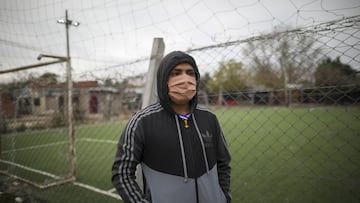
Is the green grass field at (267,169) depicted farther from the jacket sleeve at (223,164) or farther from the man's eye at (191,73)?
the man's eye at (191,73)

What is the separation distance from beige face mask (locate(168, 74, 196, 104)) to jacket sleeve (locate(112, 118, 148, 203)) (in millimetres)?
342

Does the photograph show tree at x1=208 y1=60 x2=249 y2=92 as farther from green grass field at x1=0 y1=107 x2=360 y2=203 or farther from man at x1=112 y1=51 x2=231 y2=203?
man at x1=112 y1=51 x2=231 y2=203

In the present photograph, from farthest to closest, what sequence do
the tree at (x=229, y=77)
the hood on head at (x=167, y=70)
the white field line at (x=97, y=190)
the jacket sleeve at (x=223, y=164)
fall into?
the tree at (x=229, y=77), the white field line at (x=97, y=190), the jacket sleeve at (x=223, y=164), the hood on head at (x=167, y=70)

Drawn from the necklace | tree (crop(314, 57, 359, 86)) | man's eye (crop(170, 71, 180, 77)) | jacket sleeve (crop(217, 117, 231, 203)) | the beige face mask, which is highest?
tree (crop(314, 57, 359, 86))

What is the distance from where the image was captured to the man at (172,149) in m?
1.41

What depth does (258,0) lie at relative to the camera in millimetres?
1799

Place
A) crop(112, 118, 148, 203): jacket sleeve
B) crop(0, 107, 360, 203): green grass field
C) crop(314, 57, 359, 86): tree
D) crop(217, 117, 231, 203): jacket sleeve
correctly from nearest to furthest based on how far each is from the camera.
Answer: crop(112, 118, 148, 203): jacket sleeve → crop(217, 117, 231, 203): jacket sleeve → crop(314, 57, 359, 86): tree → crop(0, 107, 360, 203): green grass field

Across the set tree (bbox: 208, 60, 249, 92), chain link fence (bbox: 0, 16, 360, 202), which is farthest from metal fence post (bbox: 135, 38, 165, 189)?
tree (bbox: 208, 60, 249, 92)

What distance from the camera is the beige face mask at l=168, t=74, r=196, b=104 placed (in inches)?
60.9

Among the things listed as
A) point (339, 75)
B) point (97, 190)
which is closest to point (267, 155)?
point (97, 190)

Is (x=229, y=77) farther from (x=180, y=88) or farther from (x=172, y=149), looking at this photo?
(x=172, y=149)

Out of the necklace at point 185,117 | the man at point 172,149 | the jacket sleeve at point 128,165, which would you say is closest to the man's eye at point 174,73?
the man at point 172,149

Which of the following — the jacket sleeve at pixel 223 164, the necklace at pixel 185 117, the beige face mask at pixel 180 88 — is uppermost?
the beige face mask at pixel 180 88

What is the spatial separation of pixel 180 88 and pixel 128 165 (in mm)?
625
